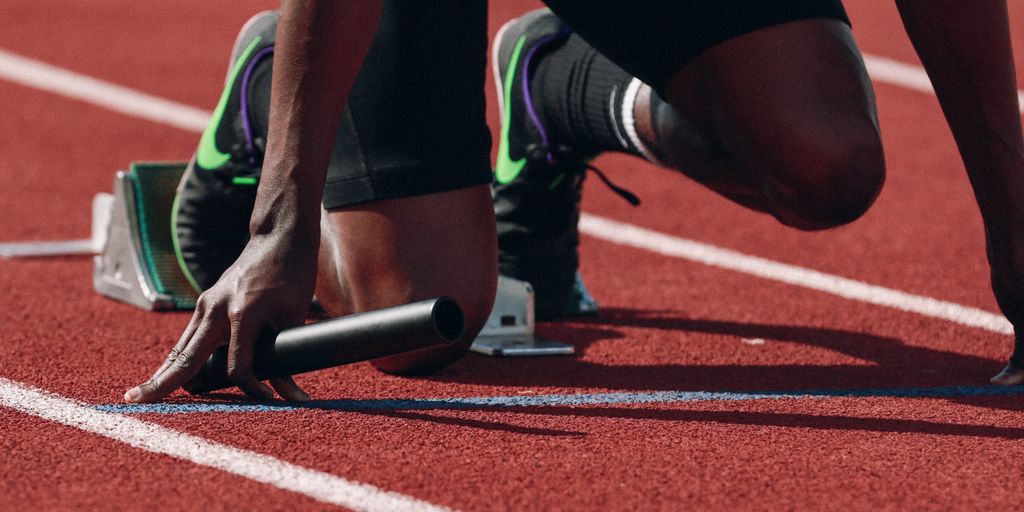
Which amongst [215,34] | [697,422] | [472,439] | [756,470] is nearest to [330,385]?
[472,439]

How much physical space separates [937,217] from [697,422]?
Result: 8.20 feet

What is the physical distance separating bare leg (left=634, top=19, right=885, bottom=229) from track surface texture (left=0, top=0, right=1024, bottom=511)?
0.35 m

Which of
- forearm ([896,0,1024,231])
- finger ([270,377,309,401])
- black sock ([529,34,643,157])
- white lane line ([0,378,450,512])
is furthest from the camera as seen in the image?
black sock ([529,34,643,157])

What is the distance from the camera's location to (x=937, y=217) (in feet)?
16.2

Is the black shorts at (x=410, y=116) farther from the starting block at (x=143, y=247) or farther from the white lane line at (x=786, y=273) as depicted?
the white lane line at (x=786, y=273)

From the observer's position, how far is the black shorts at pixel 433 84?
121 inches

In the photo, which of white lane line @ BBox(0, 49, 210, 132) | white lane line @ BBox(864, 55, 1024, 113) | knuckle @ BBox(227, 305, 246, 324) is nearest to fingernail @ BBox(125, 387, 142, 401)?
knuckle @ BBox(227, 305, 246, 324)

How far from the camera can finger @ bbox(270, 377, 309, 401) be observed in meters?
2.70

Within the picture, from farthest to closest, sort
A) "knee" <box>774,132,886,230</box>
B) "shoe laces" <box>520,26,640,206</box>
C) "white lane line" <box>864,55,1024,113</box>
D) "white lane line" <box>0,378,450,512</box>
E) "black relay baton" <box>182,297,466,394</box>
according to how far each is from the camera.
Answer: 1. "white lane line" <box>864,55,1024,113</box>
2. "shoe laces" <box>520,26,640,206</box>
3. "knee" <box>774,132,886,230</box>
4. "black relay baton" <box>182,297,466,394</box>
5. "white lane line" <box>0,378,450,512</box>

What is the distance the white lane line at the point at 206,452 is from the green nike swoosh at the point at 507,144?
46.9 inches

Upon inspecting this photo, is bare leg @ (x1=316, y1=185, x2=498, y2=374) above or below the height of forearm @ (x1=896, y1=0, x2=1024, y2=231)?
below

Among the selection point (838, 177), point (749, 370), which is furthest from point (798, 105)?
point (749, 370)

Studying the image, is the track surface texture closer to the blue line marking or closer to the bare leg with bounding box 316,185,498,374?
the blue line marking

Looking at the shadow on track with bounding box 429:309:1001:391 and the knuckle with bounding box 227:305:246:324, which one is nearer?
the knuckle with bounding box 227:305:246:324
